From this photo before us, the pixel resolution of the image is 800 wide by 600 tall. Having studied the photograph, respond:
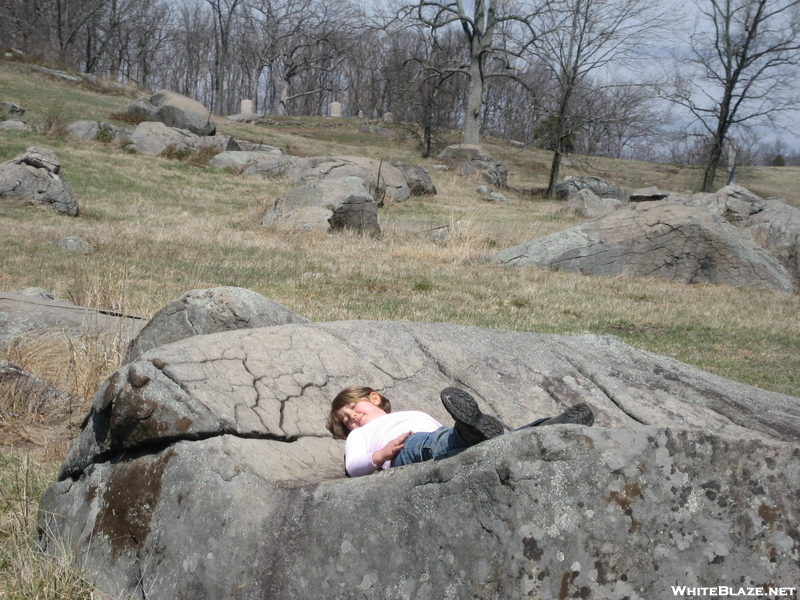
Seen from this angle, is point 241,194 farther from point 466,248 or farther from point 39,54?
point 39,54

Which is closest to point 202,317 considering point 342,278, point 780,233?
point 342,278

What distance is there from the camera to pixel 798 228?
43.7 ft

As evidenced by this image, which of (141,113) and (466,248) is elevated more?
(141,113)

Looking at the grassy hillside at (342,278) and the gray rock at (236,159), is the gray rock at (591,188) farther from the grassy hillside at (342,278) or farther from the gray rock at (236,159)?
the gray rock at (236,159)

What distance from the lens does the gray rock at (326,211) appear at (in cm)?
1343

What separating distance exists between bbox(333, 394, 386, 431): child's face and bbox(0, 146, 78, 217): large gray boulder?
12232mm

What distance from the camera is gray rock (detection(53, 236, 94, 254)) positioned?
10.1 m

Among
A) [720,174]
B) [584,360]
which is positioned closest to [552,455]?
[584,360]

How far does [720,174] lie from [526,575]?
3980cm

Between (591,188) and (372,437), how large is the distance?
26.3 meters

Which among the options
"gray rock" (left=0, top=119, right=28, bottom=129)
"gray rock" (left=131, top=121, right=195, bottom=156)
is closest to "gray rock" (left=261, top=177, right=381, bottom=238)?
"gray rock" (left=131, top=121, right=195, bottom=156)

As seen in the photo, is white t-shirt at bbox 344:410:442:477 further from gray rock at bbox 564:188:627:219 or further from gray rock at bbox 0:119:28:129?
gray rock at bbox 0:119:28:129

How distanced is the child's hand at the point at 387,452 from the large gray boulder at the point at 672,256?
8939 millimetres

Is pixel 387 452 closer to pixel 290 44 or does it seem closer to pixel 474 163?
pixel 474 163
